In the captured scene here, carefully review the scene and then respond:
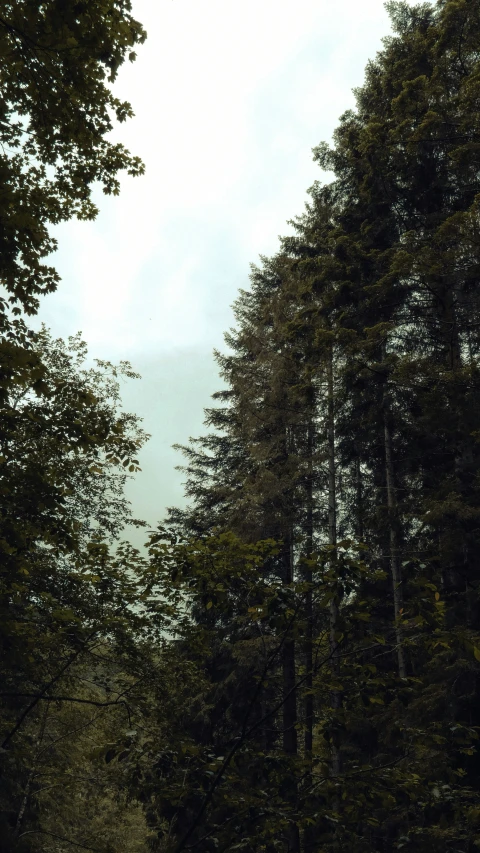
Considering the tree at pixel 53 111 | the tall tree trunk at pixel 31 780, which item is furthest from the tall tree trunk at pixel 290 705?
the tree at pixel 53 111

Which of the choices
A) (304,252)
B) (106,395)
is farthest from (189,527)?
(304,252)

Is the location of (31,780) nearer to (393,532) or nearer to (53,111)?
(393,532)

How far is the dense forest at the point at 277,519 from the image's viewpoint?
4.11 m

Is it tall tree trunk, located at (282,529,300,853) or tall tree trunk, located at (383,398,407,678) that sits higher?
tall tree trunk, located at (383,398,407,678)

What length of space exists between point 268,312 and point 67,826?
17.2m

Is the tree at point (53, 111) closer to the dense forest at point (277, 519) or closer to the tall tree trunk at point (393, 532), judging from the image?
the dense forest at point (277, 519)

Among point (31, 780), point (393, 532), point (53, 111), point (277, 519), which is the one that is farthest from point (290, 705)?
point (53, 111)

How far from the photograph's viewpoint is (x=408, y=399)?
1108cm

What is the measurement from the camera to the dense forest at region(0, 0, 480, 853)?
411 cm

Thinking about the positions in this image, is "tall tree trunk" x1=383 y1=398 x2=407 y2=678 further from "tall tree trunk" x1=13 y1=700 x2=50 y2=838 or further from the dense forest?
"tall tree trunk" x1=13 y1=700 x2=50 y2=838

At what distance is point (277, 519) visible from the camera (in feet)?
46.4

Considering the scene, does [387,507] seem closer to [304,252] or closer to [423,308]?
[423,308]

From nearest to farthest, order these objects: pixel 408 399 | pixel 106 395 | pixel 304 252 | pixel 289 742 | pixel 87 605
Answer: pixel 87 605 → pixel 408 399 → pixel 289 742 → pixel 106 395 → pixel 304 252

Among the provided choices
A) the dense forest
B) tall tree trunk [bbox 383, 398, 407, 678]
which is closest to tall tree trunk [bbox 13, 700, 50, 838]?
the dense forest
